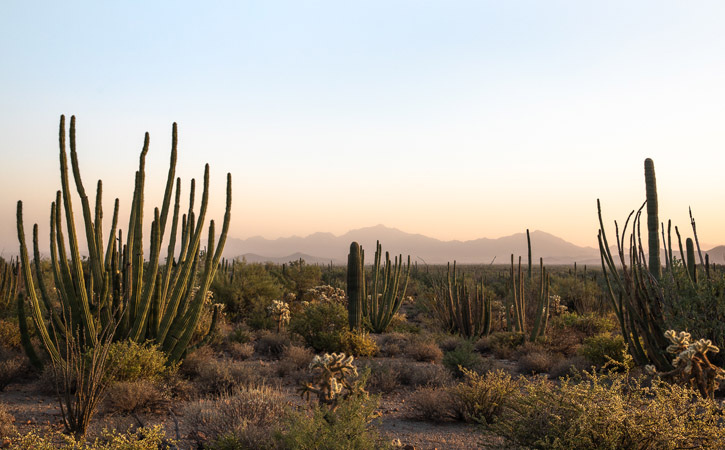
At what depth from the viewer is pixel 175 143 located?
884 cm

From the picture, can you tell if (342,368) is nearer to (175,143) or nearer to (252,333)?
(175,143)

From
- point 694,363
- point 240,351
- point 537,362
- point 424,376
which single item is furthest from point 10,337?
point 694,363

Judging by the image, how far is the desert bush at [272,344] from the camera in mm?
12570

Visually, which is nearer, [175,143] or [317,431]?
[317,431]

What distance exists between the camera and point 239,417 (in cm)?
599

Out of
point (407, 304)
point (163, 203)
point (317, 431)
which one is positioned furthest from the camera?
point (407, 304)

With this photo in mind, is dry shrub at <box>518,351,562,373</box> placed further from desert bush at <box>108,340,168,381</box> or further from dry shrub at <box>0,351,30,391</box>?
dry shrub at <box>0,351,30,391</box>

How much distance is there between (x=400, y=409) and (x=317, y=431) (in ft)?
12.5

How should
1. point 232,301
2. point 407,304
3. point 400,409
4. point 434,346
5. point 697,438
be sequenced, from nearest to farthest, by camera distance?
point 697,438
point 400,409
point 434,346
point 232,301
point 407,304

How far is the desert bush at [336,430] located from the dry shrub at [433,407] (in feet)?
9.82

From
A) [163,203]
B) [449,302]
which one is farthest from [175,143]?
[449,302]

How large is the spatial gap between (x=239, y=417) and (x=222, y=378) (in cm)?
275

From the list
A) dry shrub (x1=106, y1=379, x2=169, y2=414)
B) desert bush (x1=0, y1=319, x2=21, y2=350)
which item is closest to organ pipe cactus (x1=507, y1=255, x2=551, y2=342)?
dry shrub (x1=106, y1=379, x2=169, y2=414)

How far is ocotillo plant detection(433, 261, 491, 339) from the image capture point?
50.9ft
